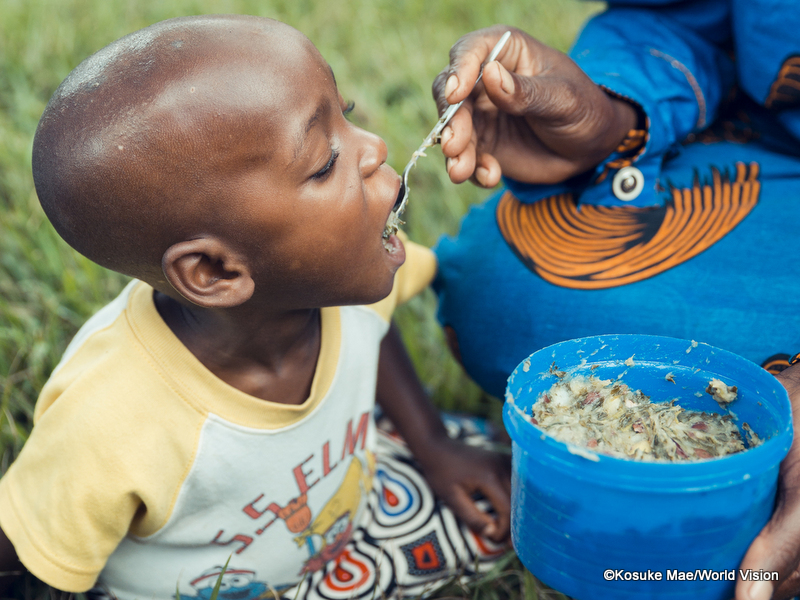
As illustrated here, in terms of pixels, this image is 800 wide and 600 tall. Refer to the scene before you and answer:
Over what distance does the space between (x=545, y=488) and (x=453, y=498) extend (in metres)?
0.71

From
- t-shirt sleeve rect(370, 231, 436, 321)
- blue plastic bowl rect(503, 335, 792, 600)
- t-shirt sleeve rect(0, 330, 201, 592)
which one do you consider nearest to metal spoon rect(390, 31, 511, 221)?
t-shirt sleeve rect(370, 231, 436, 321)

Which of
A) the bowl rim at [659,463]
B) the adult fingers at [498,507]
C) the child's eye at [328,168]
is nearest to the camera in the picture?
the bowl rim at [659,463]

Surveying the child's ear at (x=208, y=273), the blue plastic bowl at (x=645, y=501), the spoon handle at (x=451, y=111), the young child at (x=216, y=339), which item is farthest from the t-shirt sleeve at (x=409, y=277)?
the blue plastic bowl at (x=645, y=501)

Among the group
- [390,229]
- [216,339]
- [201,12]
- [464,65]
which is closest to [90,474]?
[216,339]

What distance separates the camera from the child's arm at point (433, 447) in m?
1.64

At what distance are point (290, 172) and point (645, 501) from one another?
2.18 feet

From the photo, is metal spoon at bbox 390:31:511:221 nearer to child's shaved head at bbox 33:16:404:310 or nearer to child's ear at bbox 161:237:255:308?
child's shaved head at bbox 33:16:404:310

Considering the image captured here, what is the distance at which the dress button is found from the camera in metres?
1.45

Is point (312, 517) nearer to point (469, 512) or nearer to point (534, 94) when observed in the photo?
point (469, 512)

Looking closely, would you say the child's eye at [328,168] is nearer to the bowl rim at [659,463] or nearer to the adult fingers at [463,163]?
the adult fingers at [463,163]

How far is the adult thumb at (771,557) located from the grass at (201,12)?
486 millimetres

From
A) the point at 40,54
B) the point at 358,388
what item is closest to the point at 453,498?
the point at 358,388

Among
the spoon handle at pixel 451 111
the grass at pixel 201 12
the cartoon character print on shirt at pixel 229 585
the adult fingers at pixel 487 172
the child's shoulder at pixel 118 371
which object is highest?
the spoon handle at pixel 451 111

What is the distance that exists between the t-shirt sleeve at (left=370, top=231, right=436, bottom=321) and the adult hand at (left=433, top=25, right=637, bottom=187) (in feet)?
0.95
